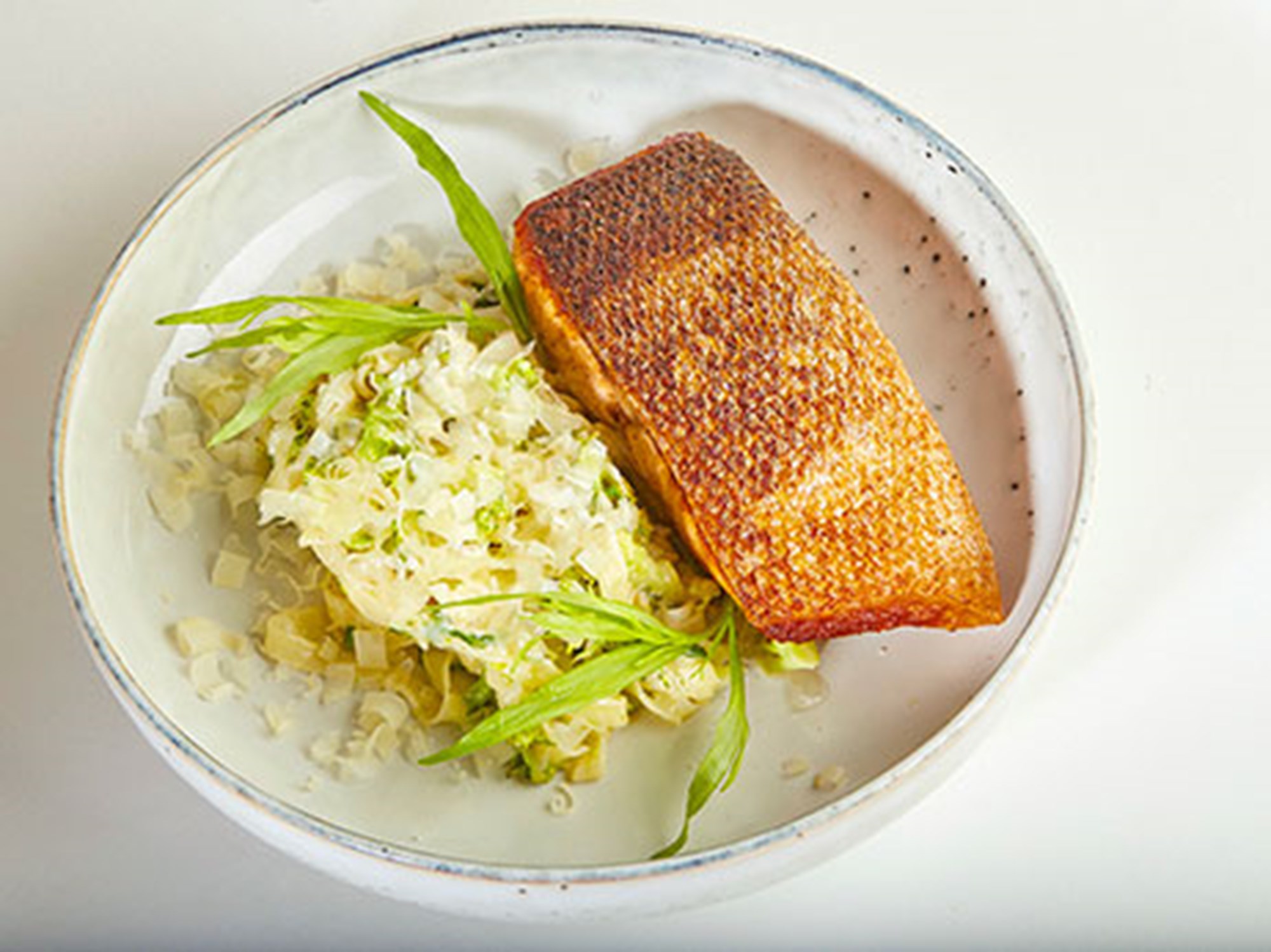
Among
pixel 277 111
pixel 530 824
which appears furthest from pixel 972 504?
pixel 277 111

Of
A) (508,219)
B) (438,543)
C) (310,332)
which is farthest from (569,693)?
(508,219)

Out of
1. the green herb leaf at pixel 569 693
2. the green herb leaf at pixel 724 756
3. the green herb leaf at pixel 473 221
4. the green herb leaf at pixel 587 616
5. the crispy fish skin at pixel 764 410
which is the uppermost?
the green herb leaf at pixel 473 221

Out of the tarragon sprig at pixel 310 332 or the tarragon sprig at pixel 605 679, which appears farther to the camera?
the tarragon sprig at pixel 310 332

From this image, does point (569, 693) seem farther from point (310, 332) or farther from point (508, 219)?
point (508, 219)

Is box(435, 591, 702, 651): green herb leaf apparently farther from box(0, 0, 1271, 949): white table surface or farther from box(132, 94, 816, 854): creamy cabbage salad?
box(0, 0, 1271, 949): white table surface

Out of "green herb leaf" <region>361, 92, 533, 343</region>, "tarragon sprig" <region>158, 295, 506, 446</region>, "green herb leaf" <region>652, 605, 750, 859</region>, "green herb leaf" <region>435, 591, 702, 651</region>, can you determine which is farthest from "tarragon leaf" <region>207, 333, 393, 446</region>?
"green herb leaf" <region>652, 605, 750, 859</region>

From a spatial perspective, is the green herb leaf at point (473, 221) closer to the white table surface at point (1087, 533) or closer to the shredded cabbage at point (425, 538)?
the shredded cabbage at point (425, 538)

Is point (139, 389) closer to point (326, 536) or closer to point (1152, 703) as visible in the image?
point (326, 536)

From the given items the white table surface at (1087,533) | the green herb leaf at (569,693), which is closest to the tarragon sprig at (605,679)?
the green herb leaf at (569,693)
